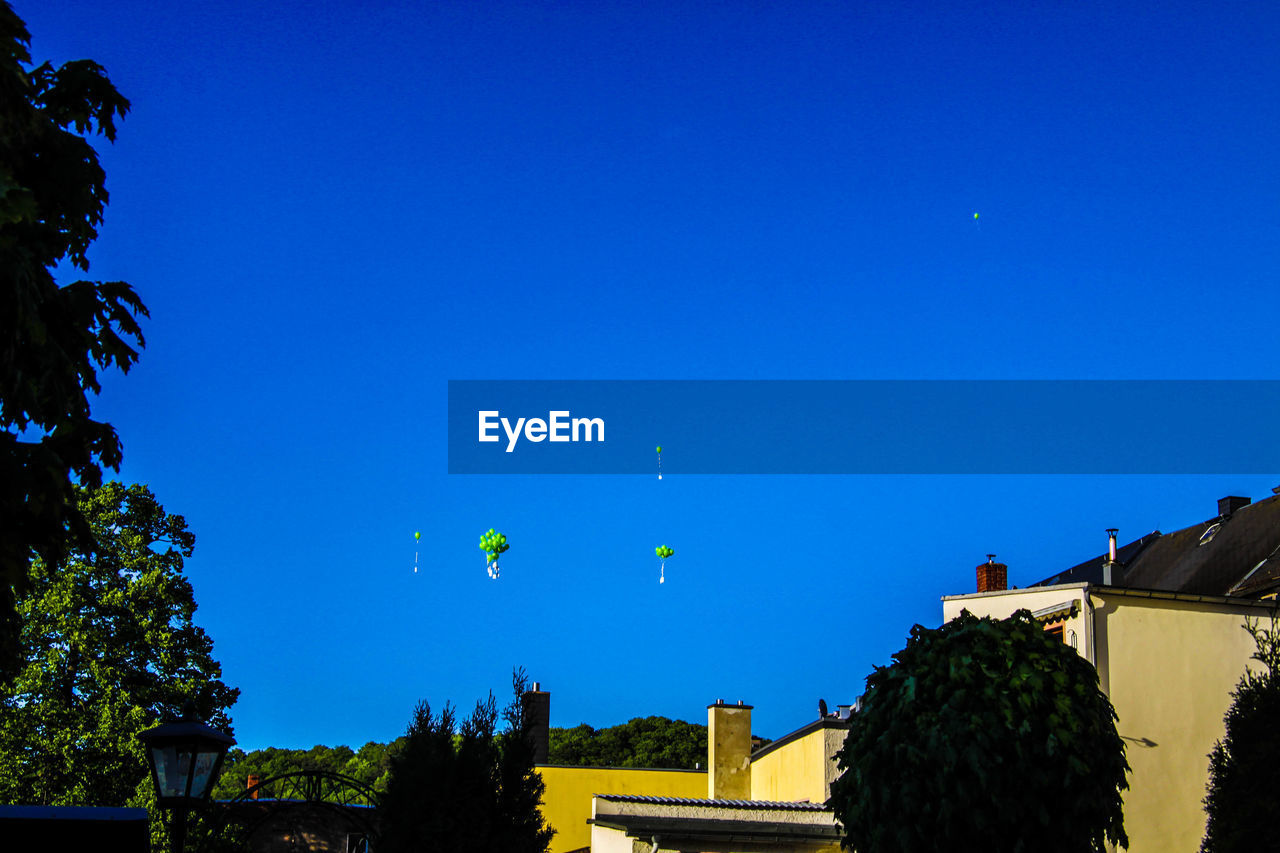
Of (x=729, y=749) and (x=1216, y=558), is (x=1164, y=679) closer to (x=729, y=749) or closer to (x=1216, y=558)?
(x=1216, y=558)

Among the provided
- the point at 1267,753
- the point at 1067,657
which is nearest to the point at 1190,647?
the point at 1267,753

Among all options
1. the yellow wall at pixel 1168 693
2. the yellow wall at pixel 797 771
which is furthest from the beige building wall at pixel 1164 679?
the yellow wall at pixel 797 771

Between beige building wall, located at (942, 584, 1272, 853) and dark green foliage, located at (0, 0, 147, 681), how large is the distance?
20.2 metres

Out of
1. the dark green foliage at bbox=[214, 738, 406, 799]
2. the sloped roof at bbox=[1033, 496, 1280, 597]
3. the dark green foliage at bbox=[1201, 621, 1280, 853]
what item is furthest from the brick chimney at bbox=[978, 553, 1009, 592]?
the dark green foliage at bbox=[214, 738, 406, 799]

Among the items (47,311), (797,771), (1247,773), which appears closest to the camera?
(47,311)

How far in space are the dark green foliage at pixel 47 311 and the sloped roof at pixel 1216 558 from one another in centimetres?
2471

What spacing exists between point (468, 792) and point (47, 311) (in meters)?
8.81

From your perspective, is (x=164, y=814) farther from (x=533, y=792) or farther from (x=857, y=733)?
(x=857, y=733)

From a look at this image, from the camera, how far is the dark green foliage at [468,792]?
15.8 metres

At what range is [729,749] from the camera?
34844 millimetres

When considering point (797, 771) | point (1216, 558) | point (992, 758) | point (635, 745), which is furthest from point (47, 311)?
point (635, 745)

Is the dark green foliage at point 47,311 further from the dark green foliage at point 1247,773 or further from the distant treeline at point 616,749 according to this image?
the distant treeline at point 616,749

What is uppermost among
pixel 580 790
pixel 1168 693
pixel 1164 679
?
pixel 1164 679

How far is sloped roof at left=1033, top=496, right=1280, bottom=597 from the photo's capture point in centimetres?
3070
